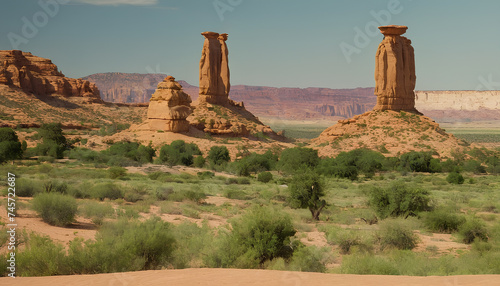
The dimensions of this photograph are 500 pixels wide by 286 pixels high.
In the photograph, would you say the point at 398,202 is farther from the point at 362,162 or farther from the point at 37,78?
the point at 37,78

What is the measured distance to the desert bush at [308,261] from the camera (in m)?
11.6

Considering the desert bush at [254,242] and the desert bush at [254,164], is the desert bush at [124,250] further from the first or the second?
the desert bush at [254,164]

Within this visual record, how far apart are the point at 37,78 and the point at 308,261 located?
3122 inches

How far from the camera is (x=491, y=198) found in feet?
84.2

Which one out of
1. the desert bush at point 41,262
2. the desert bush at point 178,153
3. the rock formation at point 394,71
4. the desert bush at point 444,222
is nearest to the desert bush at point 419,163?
the rock formation at point 394,71

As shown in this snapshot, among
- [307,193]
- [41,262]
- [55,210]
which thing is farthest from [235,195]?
[41,262]

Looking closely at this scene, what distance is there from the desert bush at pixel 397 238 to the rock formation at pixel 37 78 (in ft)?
236

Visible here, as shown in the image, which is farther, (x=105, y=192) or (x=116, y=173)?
(x=116, y=173)

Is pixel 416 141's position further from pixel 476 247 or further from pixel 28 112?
pixel 28 112

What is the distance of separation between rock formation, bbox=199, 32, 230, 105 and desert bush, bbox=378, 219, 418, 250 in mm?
51074

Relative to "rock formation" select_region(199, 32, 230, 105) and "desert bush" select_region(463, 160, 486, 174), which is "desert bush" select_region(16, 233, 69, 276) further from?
"rock formation" select_region(199, 32, 230, 105)

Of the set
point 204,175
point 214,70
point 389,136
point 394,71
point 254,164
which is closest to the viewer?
point 204,175

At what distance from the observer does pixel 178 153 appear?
140 ft

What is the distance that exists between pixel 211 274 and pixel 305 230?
748 centimetres
